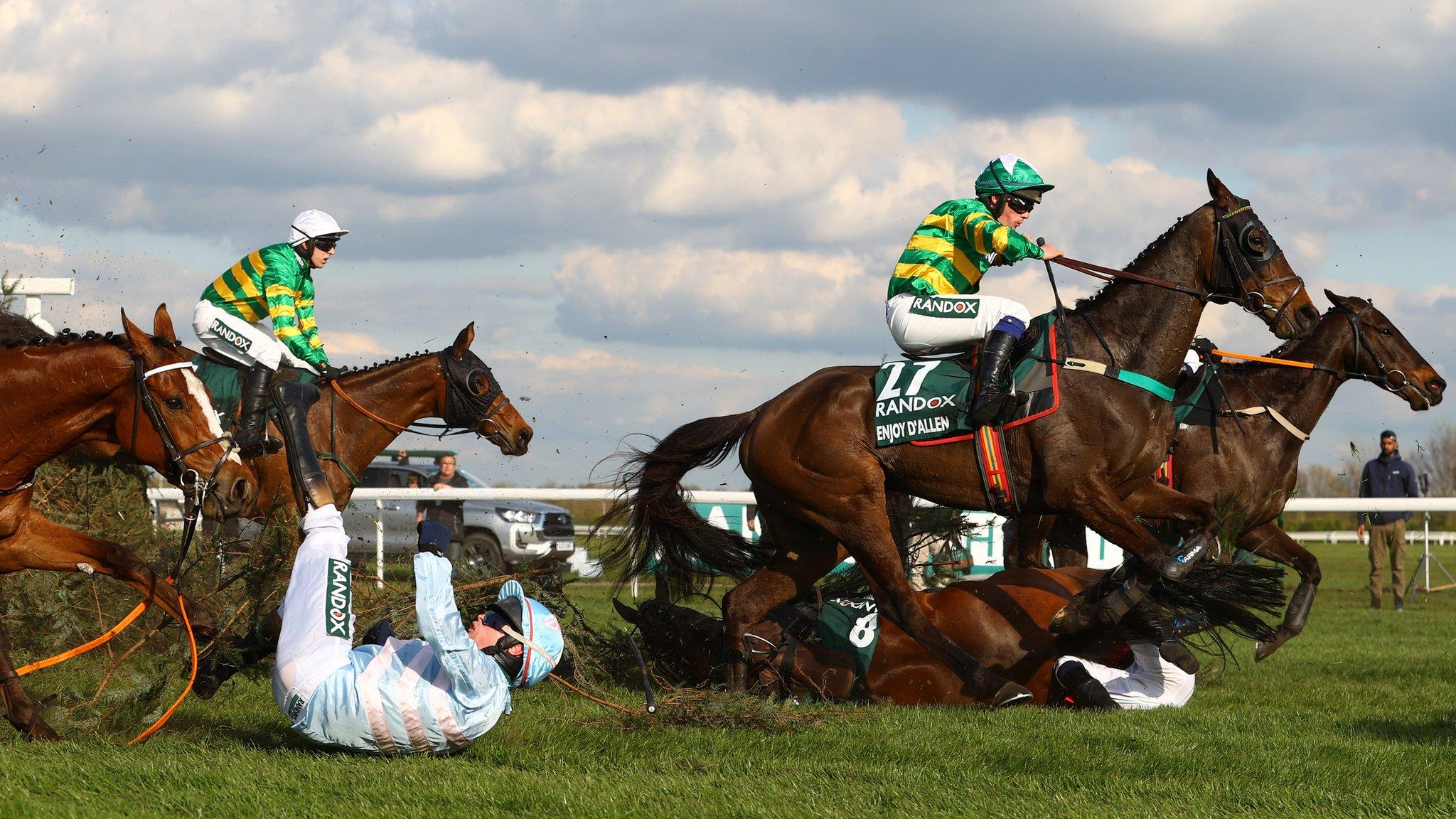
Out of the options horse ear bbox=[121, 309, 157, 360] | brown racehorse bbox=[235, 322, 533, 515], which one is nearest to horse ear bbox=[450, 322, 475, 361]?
brown racehorse bbox=[235, 322, 533, 515]

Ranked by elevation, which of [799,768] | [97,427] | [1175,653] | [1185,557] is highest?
[97,427]

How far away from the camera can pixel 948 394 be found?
620 centimetres

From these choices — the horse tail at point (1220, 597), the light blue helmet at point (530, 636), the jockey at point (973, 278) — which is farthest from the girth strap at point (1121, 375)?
the light blue helmet at point (530, 636)

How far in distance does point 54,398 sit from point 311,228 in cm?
311

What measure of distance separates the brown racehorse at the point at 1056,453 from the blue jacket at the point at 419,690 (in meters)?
2.16

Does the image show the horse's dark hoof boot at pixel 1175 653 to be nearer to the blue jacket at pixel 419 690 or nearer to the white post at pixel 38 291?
the blue jacket at pixel 419 690

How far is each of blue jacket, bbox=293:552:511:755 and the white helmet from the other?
420cm

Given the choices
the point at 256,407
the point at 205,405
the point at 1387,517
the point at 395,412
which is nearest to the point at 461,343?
the point at 395,412

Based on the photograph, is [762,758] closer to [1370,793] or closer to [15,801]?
[1370,793]

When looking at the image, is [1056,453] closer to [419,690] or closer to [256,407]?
[419,690]

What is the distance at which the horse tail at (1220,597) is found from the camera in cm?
641

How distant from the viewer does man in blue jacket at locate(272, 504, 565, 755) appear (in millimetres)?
4168

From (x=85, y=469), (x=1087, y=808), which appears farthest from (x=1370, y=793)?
(x=85, y=469)

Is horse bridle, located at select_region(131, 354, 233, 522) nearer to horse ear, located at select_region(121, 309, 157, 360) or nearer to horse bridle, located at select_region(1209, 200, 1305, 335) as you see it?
horse ear, located at select_region(121, 309, 157, 360)
